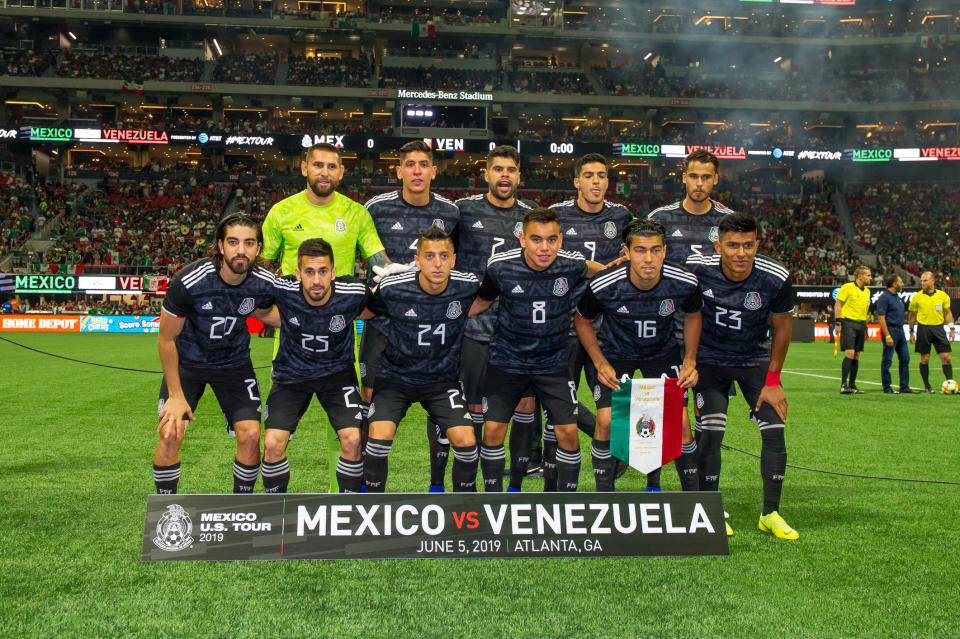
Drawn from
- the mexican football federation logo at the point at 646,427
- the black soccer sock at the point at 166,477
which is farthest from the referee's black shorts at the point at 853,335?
the black soccer sock at the point at 166,477

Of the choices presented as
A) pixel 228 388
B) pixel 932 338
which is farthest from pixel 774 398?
pixel 932 338

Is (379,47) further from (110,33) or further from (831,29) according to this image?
(831,29)

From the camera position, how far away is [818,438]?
9.17 metres

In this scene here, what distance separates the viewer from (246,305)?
17.3 feet

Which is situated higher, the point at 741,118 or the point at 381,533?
the point at 741,118

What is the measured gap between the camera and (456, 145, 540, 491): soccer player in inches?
236

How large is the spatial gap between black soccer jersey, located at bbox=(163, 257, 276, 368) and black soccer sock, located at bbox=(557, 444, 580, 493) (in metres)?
2.27

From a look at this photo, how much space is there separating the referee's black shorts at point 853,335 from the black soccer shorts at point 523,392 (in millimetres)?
10121

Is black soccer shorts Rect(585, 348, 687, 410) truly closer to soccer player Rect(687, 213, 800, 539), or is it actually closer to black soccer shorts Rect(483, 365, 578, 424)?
soccer player Rect(687, 213, 800, 539)

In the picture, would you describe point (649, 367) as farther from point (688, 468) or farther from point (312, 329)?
point (312, 329)

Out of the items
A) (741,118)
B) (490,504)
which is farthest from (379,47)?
(490,504)

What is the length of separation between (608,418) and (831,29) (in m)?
55.2

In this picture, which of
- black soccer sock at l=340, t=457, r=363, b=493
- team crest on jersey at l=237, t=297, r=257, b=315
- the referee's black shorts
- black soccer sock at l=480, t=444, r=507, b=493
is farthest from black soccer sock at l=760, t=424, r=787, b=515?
the referee's black shorts

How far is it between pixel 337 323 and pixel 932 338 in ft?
42.2
